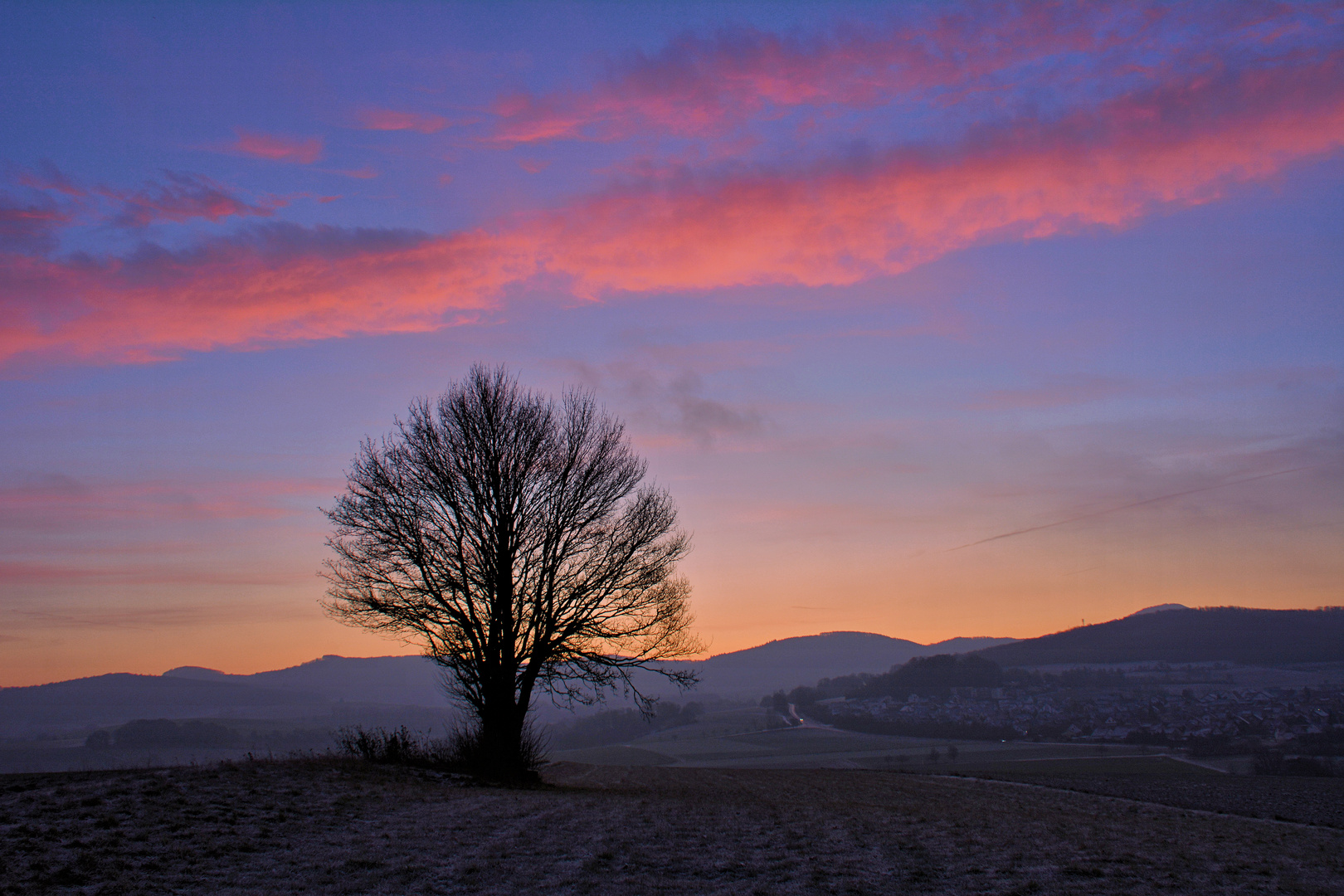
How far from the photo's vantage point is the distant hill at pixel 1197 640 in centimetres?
10725

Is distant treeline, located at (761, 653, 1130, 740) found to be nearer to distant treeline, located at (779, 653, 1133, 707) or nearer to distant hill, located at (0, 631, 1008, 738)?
distant treeline, located at (779, 653, 1133, 707)

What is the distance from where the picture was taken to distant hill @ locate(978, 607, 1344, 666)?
107250 mm

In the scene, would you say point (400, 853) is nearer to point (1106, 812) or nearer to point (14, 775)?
point (14, 775)

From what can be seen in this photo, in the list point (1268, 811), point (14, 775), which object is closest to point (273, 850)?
point (14, 775)

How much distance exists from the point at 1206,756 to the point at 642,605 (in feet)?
140

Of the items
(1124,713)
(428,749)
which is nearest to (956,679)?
(1124,713)

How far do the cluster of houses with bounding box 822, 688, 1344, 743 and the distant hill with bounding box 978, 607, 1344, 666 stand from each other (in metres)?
36.3

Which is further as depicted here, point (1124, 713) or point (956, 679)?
point (956, 679)

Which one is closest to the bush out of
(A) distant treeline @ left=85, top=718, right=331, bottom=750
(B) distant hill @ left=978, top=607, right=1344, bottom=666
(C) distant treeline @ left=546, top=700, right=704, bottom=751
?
(A) distant treeline @ left=85, top=718, right=331, bottom=750

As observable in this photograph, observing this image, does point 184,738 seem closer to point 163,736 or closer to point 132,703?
point 163,736

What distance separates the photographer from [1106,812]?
16188mm

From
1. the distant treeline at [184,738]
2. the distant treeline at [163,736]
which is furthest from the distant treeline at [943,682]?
the distant treeline at [163,736]

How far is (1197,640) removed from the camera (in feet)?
393

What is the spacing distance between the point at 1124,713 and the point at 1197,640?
66.0 m
